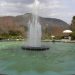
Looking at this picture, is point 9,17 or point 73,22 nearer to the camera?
point 73,22

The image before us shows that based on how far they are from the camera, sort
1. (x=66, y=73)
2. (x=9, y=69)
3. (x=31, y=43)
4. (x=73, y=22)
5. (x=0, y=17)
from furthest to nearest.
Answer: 1. (x=0, y=17)
2. (x=73, y=22)
3. (x=31, y=43)
4. (x=9, y=69)
5. (x=66, y=73)

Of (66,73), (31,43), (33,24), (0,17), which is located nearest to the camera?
(66,73)

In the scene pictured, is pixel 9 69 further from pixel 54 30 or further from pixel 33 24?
pixel 54 30

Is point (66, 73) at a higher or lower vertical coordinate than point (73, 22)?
lower

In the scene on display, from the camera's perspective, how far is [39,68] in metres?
14.9

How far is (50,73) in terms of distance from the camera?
43.8 feet

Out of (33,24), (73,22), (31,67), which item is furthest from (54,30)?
(31,67)

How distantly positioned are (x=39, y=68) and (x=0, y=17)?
151 metres

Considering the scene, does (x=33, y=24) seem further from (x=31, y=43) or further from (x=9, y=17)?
(x=9, y=17)

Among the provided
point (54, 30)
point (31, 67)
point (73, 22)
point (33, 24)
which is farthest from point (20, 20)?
point (31, 67)

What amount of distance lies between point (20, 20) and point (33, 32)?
464ft

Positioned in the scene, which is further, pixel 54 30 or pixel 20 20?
pixel 20 20

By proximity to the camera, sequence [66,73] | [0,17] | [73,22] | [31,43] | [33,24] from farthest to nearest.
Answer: [0,17]
[73,22]
[33,24]
[31,43]
[66,73]

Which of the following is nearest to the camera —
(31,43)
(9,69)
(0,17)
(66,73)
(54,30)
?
(66,73)
